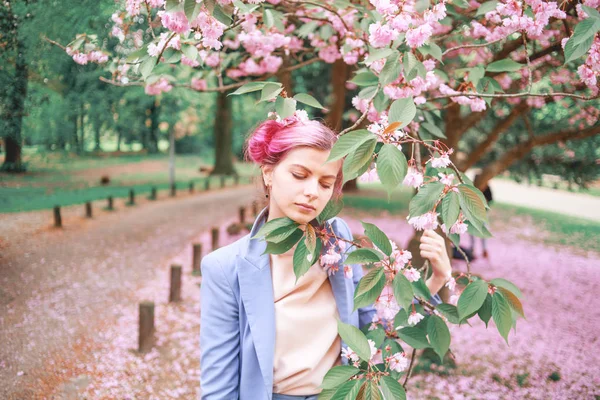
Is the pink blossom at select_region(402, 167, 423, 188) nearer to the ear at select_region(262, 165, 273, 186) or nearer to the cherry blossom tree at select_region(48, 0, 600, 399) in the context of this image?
the cherry blossom tree at select_region(48, 0, 600, 399)

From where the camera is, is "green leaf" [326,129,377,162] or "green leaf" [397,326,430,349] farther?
"green leaf" [397,326,430,349]

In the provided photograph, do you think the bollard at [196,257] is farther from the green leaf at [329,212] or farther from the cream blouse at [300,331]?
the green leaf at [329,212]

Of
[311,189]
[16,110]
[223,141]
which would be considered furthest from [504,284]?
[223,141]

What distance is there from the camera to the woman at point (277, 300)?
1470 mm

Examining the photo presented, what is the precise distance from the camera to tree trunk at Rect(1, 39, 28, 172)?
2.06 metres

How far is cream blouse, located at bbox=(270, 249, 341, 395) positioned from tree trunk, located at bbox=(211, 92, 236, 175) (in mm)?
16063

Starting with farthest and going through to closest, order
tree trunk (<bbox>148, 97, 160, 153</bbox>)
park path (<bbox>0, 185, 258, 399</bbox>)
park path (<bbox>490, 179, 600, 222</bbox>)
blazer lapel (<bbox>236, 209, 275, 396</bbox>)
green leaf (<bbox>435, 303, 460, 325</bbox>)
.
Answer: park path (<bbox>490, 179, 600, 222</bbox>) < tree trunk (<bbox>148, 97, 160, 153</bbox>) < park path (<bbox>0, 185, 258, 399</bbox>) < green leaf (<bbox>435, 303, 460, 325</bbox>) < blazer lapel (<bbox>236, 209, 275, 396</bbox>)

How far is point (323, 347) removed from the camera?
162 centimetres

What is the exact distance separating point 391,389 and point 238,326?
601 millimetres

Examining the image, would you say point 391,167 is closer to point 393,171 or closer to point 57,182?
point 393,171

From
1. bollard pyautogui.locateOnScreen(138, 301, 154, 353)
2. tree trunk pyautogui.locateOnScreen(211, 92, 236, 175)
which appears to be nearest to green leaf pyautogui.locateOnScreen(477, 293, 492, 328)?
bollard pyautogui.locateOnScreen(138, 301, 154, 353)

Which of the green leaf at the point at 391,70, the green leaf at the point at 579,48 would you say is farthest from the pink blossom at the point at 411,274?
the green leaf at the point at 579,48

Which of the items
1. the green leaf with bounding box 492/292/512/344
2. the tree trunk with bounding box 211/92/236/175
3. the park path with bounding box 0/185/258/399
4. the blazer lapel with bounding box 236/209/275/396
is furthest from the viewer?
the tree trunk with bounding box 211/92/236/175

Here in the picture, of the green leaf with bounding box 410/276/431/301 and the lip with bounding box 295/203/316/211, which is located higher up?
the lip with bounding box 295/203/316/211
